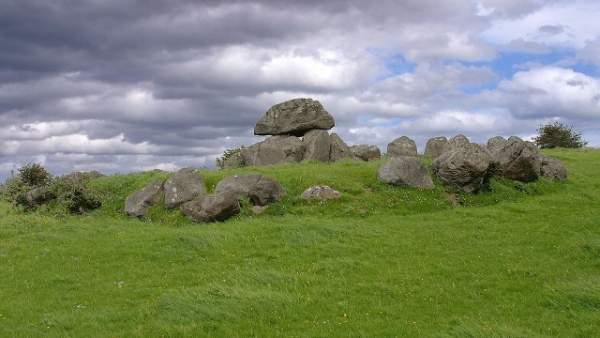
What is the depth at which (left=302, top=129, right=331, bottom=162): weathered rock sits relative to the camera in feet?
151

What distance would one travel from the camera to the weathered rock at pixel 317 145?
151ft

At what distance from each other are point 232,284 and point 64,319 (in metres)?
A: 5.29

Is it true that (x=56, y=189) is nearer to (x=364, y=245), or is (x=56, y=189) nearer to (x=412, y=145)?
(x=364, y=245)

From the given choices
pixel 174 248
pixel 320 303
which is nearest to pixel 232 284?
pixel 320 303

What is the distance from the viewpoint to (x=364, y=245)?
24.2 m

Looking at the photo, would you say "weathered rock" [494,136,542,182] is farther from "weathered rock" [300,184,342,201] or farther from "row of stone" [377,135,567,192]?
"weathered rock" [300,184,342,201]

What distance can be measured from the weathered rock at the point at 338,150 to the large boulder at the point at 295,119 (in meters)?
1.61

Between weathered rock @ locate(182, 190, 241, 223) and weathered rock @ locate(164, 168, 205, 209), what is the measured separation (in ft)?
5.86

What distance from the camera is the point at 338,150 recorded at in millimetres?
47562

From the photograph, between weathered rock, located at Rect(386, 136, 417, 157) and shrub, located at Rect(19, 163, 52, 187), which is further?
weathered rock, located at Rect(386, 136, 417, 157)

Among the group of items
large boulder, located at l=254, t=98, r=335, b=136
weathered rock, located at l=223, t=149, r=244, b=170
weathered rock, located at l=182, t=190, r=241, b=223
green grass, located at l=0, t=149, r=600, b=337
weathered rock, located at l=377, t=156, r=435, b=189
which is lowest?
green grass, located at l=0, t=149, r=600, b=337

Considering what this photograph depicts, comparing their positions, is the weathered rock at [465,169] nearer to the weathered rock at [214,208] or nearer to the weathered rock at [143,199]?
the weathered rock at [214,208]

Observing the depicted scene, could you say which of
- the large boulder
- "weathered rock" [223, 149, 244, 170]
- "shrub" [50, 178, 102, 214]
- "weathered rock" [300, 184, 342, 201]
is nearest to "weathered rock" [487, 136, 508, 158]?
the large boulder

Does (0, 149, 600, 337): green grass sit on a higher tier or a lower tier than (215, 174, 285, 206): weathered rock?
lower
